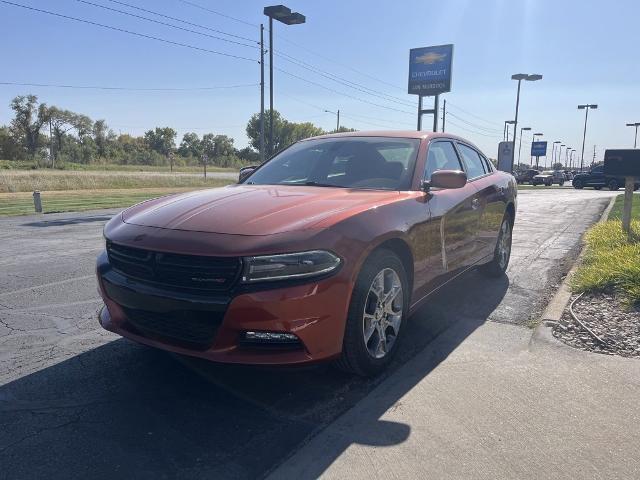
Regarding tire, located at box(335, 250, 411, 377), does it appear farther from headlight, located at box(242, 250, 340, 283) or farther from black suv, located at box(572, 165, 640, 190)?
black suv, located at box(572, 165, 640, 190)

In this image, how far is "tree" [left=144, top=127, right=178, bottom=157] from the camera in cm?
10494

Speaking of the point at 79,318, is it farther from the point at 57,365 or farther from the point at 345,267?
the point at 345,267

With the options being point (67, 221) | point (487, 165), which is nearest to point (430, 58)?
point (67, 221)

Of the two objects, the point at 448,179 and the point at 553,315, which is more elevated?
the point at 448,179

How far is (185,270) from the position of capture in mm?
2680

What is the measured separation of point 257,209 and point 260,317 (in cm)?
78

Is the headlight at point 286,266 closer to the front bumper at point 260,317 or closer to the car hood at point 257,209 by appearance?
the front bumper at point 260,317

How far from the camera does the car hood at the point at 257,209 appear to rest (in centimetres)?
280

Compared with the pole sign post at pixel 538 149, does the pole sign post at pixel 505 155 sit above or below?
below

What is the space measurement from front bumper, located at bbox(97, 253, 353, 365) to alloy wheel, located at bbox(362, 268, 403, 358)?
32 centimetres

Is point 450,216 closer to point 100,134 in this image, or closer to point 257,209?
point 257,209

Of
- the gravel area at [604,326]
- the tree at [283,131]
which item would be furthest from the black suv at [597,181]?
the tree at [283,131]

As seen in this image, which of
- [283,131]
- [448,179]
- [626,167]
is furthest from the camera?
[283,131]

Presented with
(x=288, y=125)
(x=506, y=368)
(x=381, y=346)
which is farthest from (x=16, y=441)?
(x=288, y=125)
